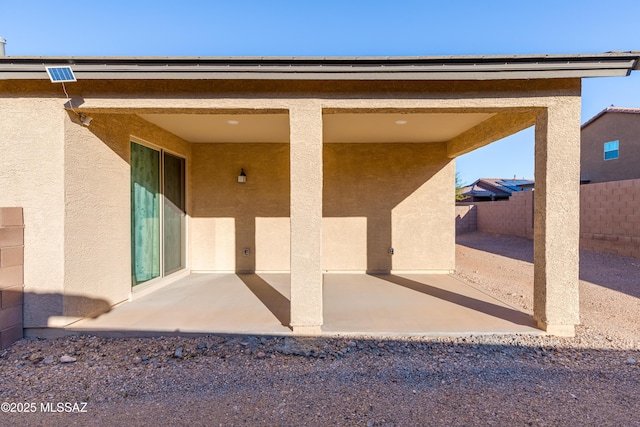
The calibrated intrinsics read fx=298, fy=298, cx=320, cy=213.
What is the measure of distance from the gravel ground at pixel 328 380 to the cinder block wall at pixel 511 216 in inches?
431

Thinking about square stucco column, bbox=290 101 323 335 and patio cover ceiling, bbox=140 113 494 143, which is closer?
square stucco column, bbox=290 101 323 335

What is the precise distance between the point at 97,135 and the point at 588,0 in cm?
1069

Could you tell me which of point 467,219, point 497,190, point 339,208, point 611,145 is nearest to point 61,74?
point 339,208

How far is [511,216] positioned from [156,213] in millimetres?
15485

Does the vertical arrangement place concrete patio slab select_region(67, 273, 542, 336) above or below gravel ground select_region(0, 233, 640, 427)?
above

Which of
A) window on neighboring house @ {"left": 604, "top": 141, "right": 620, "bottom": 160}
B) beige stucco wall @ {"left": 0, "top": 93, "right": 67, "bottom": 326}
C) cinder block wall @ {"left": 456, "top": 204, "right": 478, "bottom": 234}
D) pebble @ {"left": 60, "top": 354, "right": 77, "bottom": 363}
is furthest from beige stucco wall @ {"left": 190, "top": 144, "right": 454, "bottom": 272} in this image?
window on neighboring house @ {"left": 604, "top": 141, "right": 620, "bottom": 160}

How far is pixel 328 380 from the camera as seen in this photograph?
2898mm

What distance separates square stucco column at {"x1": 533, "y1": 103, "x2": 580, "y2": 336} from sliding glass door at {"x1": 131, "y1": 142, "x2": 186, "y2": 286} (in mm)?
6230

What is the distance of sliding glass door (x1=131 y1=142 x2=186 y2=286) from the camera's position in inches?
206

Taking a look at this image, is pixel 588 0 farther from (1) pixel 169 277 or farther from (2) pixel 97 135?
(1) pixel 169 277

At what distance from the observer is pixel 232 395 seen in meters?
2.68

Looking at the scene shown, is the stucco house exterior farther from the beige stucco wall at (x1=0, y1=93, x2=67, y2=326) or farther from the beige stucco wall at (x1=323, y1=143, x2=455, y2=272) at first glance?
the beige stucco wall at (x1=323, y1=143, x2=455, y2=272)

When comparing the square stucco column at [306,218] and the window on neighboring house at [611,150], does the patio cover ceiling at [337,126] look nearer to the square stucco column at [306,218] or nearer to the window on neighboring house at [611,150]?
the square stucco column at [306,218]

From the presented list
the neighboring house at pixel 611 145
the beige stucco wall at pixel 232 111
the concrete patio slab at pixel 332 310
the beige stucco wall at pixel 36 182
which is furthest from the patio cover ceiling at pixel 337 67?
the neighboring house at pixel 611 145
